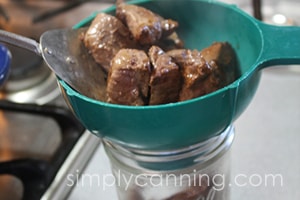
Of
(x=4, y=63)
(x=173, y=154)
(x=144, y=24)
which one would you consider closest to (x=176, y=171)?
(x=173, y=154)

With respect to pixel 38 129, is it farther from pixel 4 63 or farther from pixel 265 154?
pixel 265 154

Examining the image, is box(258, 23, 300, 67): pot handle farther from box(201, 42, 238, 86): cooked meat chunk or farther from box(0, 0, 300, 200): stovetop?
box(0, 0, 300, 200): stovetop

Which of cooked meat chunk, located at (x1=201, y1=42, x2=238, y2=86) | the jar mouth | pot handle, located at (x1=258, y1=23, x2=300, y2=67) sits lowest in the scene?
the jar mouth

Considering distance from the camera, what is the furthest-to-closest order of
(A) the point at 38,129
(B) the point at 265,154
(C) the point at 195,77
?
1. (A) the point at 38,129
2. (B) the point at 265,154
3. (C) the point at 195,77

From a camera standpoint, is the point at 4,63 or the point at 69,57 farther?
the point at 4,63

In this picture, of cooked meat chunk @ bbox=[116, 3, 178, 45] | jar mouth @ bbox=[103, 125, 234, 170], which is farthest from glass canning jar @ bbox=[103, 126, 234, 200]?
cooked meat chunk @ bbox=[116, 3, 178, 45]

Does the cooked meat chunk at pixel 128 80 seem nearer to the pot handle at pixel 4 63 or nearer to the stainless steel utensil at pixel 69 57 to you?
the stainless steel utensil at pixel 69 57
